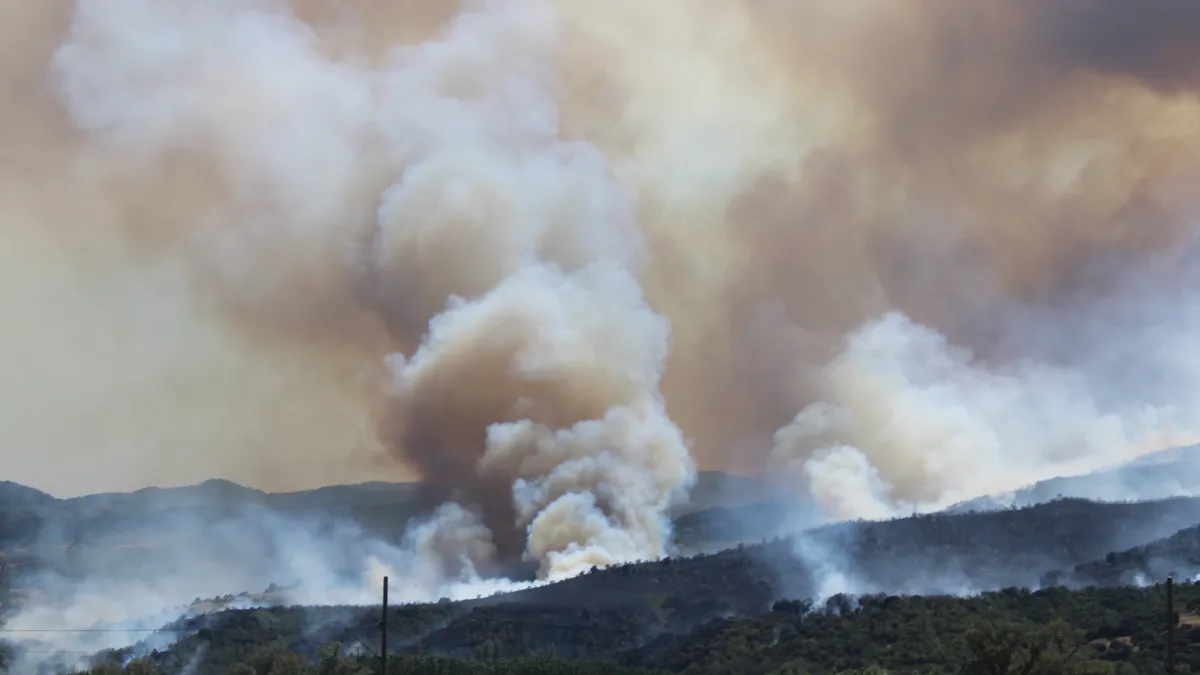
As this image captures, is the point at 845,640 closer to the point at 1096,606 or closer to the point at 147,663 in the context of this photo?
the point at 1096,606

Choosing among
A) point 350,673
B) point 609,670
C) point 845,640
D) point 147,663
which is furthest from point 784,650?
point 147,663

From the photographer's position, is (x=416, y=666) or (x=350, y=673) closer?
(x=350, y=673)

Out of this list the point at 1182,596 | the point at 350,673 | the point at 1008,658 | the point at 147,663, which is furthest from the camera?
the point at 1182,596

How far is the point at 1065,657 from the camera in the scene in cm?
12556

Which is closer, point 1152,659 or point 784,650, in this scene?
point 1152,659

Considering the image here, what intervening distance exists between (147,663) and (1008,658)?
97.1m

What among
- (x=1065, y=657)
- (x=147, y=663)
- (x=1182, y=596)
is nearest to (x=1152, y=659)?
(x=1182, y=596)

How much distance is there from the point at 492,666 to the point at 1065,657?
77.6 metres

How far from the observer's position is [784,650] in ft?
652

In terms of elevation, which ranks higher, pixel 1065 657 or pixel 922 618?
pixel 922 618

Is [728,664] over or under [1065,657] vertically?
over

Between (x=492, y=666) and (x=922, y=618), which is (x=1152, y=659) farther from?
(x=492, y=666)

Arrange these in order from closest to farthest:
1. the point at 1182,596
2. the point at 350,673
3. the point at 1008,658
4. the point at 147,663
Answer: the point at 1008,658, the point at 350,673, the point at 147,663, the point at 1182,596

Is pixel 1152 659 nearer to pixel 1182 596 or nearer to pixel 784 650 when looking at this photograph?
pixel 1182 596
